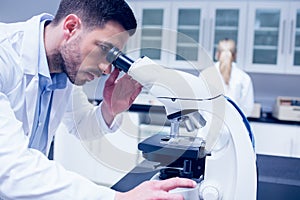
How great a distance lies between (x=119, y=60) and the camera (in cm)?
73

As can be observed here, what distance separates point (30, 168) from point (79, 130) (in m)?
0.59

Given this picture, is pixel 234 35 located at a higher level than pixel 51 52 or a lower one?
higher

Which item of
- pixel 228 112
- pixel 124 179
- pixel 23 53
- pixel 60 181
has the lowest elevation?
pixel 124 179

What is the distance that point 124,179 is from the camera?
1021 millimetres

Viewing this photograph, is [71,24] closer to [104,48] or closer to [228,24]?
[104,48]

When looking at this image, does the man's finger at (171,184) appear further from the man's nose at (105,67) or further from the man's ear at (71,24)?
the man's ear at (71,24)

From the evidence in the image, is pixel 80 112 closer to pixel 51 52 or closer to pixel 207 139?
pixel 51 52

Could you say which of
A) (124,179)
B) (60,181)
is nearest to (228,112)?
(60,181)

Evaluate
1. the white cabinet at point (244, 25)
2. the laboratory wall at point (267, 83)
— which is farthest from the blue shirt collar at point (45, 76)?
the laboratory wall at point (267, 83)

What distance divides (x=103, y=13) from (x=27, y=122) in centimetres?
34

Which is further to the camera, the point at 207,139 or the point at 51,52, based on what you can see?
the point at 51,52

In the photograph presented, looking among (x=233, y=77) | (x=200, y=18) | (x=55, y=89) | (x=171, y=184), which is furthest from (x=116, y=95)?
(x=200, y=18)

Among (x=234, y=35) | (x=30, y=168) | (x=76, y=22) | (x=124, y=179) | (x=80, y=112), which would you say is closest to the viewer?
(x=30, y=168)

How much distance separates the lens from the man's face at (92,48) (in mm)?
835
